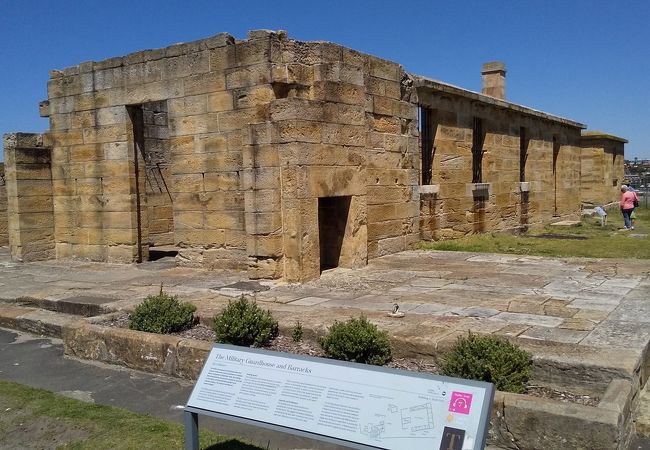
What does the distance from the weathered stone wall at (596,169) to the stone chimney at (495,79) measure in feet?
29.8

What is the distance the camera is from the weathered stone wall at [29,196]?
12.2m

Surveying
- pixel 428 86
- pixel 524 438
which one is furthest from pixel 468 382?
pixel 428 86

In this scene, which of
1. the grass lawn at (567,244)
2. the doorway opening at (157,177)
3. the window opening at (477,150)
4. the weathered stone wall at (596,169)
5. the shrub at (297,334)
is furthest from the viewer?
the weathered stone wall at (596,169)

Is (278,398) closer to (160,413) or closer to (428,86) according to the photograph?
(160,413)

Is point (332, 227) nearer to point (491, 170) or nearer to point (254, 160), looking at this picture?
point (254, 160)

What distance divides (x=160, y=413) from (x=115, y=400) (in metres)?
0.61

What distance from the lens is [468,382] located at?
2885mm

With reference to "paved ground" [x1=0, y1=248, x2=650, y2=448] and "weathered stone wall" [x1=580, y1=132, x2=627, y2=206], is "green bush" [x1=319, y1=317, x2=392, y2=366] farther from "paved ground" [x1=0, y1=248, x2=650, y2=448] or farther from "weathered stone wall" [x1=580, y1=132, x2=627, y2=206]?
"weathered stone wall" [x1=580, y1=132, x2=627, y2=206]

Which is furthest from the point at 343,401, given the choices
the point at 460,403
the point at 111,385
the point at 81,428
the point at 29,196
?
the point at 29,196

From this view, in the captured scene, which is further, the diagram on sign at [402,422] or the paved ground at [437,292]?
the paved ground at [437,292]

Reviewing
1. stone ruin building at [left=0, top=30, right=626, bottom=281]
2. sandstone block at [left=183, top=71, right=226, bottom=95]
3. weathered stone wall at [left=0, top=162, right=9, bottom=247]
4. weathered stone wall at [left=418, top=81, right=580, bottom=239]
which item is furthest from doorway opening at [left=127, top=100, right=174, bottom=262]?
weathered stone wall at [left=418, top=81, right=580, bottom=239]

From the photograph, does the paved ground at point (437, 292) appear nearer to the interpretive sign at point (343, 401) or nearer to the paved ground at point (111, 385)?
the paved ground at point (111, 385)

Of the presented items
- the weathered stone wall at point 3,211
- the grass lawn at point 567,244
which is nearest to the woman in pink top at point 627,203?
the grass lawn at point 567,244

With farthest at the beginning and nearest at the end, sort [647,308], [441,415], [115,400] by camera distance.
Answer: [647,308] < [115,400] < [441,415]
